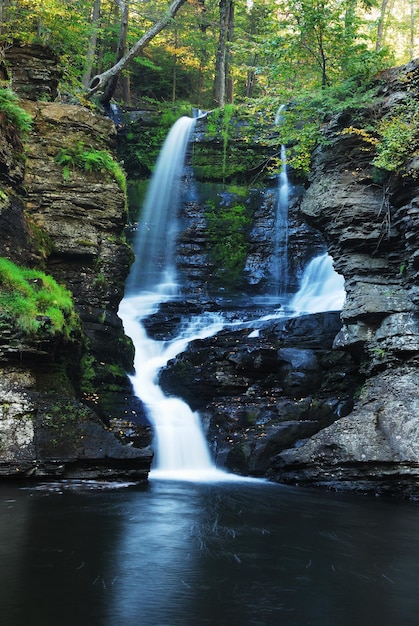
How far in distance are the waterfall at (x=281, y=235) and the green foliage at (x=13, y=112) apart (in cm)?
1027

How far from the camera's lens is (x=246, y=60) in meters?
31.1

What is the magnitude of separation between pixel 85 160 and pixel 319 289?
8.97 meters

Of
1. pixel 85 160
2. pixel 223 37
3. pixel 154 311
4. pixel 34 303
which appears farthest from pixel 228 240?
pixel 34 303

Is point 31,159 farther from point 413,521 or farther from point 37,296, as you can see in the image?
point 413,521

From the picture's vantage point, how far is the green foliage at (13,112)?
39.8 ft

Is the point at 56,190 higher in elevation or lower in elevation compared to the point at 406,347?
higher

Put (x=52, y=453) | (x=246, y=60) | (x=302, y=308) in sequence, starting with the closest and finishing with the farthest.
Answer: (x=52, y=453) < (x=302, y=308) < (x=246, y=60)

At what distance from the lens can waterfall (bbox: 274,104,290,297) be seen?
20047 mm

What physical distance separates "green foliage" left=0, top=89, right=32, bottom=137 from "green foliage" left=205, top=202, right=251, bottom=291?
945cm

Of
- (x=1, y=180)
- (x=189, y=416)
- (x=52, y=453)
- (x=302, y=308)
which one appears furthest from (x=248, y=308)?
(x=52, y=453)

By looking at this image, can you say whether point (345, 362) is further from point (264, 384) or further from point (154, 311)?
point (154, 311)

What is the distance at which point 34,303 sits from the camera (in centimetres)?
1030

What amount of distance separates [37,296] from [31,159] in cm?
502

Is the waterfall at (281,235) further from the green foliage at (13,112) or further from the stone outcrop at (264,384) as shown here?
the green foliage at (13,112)
